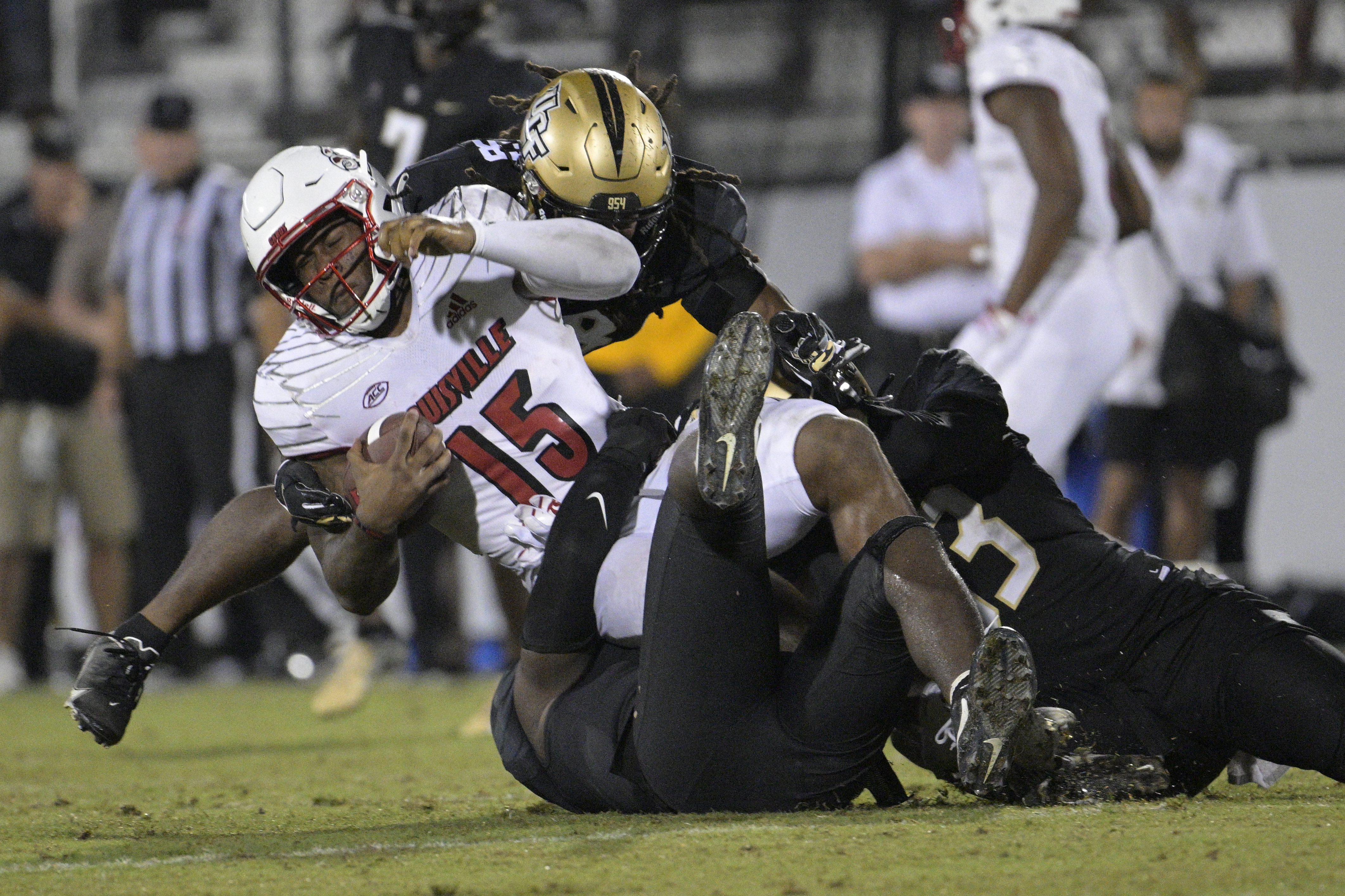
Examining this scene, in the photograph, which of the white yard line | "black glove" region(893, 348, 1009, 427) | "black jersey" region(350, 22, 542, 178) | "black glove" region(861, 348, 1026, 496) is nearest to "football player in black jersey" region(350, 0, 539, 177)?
"black jersey" region(350, 22, 542, 178)

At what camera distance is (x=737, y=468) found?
2.73 metres

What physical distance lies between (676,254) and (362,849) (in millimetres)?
1571

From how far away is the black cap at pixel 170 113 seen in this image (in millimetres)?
7590

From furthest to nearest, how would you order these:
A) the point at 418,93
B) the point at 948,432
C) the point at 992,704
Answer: the point at 418,93 < the point at 948,432 < the point at 992,704

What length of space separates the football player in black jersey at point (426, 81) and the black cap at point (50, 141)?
264 cm

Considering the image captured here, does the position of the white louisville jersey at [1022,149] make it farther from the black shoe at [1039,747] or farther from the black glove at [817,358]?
the black shoe at [1039,747]

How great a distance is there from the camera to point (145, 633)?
12.6 ft

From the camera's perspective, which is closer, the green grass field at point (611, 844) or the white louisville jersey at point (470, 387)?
the green grass field at point (611, 844)

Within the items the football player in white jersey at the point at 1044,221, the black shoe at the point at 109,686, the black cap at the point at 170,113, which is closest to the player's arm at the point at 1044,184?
the football player in white jersey at the point at 1044,221

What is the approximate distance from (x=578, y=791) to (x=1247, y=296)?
5.56 meters

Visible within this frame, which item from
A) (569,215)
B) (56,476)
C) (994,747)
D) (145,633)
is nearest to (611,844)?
(994,747)

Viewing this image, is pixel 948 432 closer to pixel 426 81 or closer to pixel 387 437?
pixel 387 437

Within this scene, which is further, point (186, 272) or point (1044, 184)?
point (186, 272)

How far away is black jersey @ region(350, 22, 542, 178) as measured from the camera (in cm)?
544
